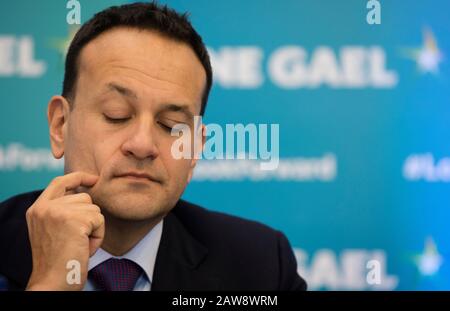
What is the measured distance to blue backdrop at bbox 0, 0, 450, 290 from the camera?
6.19 ft

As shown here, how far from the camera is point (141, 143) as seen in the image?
1393 mm

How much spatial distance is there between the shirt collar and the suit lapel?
0.02 meters

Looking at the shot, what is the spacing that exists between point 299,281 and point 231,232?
0.95 ft

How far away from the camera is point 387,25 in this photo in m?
1.88

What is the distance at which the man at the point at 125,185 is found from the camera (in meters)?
1.34

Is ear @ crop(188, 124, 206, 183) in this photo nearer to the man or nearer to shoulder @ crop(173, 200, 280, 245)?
the man

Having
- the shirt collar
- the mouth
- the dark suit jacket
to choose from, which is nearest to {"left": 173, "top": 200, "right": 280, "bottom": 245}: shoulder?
the dark suit jacket

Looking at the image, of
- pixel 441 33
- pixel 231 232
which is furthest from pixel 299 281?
pixel 441 33

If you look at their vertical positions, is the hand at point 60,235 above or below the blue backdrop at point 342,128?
below

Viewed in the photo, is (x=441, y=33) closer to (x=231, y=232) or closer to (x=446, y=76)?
(x=446, y=76)

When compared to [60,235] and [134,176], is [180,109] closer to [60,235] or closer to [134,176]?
[134,176]

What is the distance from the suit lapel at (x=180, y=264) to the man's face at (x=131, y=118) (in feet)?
0.57

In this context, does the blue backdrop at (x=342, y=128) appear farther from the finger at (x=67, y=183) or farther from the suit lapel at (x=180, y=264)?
the finger at (x=67, y=183)

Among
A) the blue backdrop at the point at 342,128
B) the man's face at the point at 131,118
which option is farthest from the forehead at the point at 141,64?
the blue backdrop at the point at 342,128
